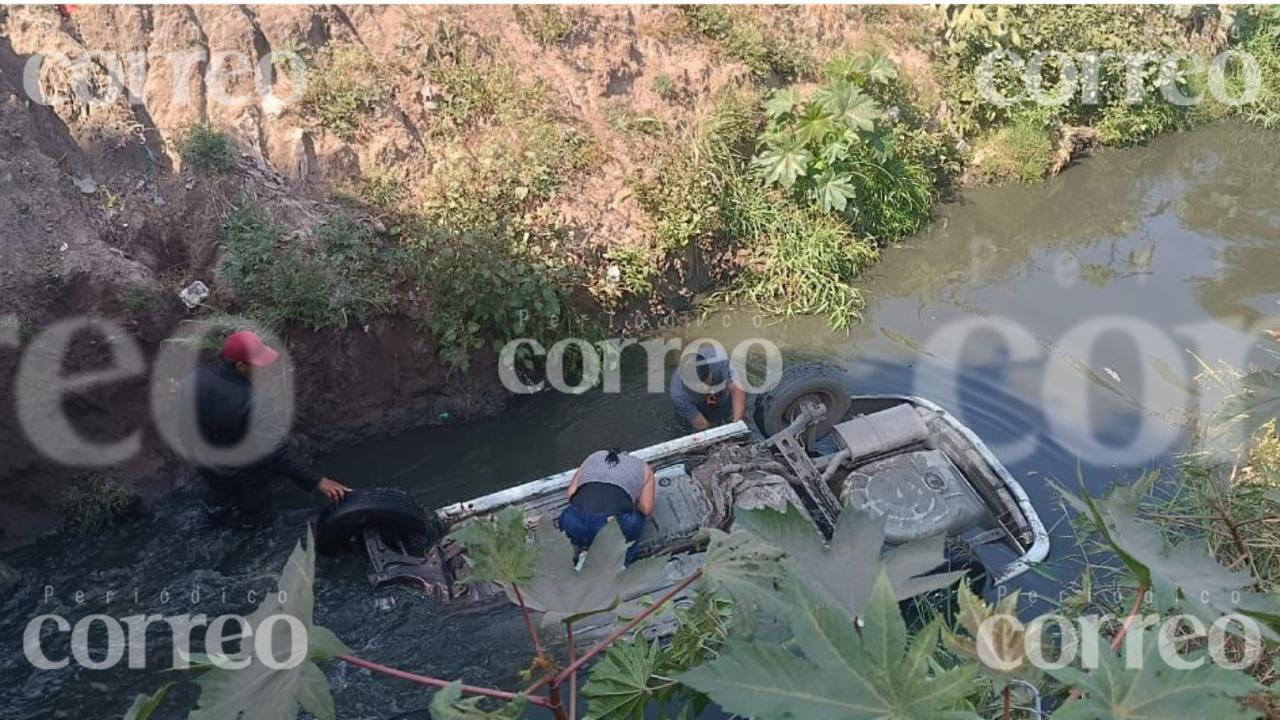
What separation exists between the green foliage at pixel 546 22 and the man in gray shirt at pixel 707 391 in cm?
467

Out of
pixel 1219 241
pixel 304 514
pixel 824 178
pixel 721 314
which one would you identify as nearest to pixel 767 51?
pixel 824 178

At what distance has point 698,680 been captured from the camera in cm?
164

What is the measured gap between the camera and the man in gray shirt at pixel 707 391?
6.82 m

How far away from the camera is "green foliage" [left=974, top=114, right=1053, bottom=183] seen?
38.6ft

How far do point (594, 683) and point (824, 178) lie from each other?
7.97 m

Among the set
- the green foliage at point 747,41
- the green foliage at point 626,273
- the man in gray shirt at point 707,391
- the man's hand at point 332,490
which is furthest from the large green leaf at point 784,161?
the man's hand at point 332,490

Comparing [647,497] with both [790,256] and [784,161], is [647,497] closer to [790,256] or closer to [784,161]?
[790,256]

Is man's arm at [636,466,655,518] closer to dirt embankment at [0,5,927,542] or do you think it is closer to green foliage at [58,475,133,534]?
dirt embankment at [0,5,927,542]

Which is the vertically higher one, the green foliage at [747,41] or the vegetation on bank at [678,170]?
the green foliage at [747,41]

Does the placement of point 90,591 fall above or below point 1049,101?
below

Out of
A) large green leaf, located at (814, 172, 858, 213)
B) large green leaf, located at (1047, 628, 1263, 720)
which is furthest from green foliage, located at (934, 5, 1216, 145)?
large green leaf, located at (1047, 628, 1263, 720)

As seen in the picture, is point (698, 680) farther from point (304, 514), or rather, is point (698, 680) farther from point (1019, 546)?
point (304, 514)

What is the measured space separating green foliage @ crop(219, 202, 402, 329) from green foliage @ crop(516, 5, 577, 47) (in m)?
3.49

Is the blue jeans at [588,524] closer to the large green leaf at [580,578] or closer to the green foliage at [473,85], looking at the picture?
the large green leaf at [580,578]
